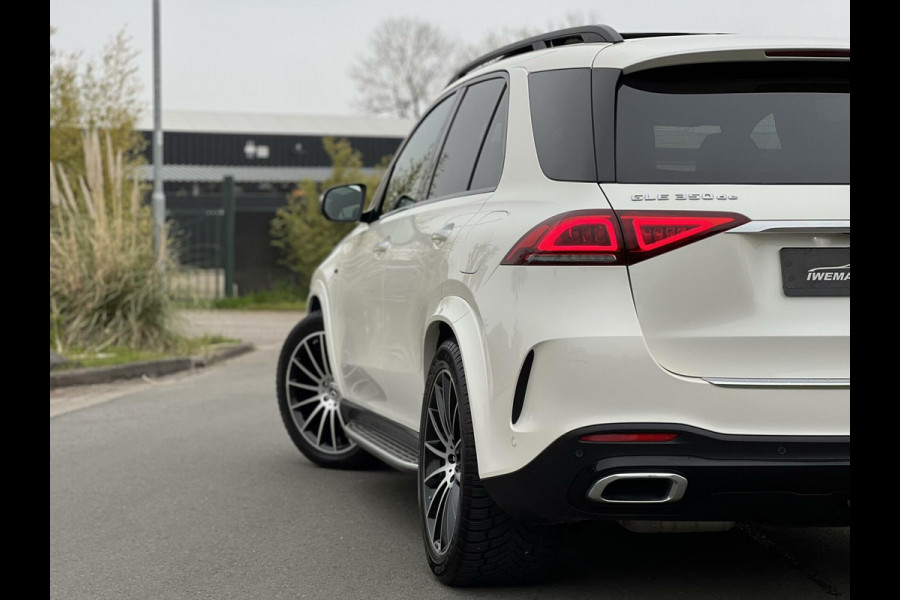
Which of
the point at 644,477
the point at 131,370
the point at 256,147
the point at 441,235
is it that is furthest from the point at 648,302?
the point at 256,147

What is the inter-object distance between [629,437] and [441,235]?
1362 millimetres

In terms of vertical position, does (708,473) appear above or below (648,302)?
below

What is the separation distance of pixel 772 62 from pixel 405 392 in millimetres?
2051

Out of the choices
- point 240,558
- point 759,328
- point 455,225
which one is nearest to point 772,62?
point 759,328

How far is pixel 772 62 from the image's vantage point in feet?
12.5

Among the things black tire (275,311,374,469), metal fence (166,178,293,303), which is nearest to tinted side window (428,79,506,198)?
black tire (275,311,374,469)

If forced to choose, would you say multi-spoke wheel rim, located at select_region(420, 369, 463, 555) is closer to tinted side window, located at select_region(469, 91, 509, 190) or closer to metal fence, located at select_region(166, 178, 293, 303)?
tinted side window, located at select_region(469, 91, 509, 190)

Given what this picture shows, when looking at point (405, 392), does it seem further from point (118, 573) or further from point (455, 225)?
point (118, 573)

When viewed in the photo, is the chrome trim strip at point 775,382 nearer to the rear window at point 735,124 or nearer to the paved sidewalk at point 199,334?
the rear window at point 735,124

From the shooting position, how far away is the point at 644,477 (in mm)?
3420

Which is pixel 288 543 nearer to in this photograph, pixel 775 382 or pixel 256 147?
pixel 775 382

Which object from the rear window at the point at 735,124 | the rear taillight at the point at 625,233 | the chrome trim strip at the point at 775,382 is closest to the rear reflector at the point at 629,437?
the chrome trim strip at the point at 775,382

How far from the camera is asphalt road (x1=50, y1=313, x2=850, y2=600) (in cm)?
426

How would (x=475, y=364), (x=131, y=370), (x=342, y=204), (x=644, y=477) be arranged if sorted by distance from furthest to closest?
(x=131, y=370) < (x=342, y=204) < (x=475, y=364) < (x=644, y=477)
